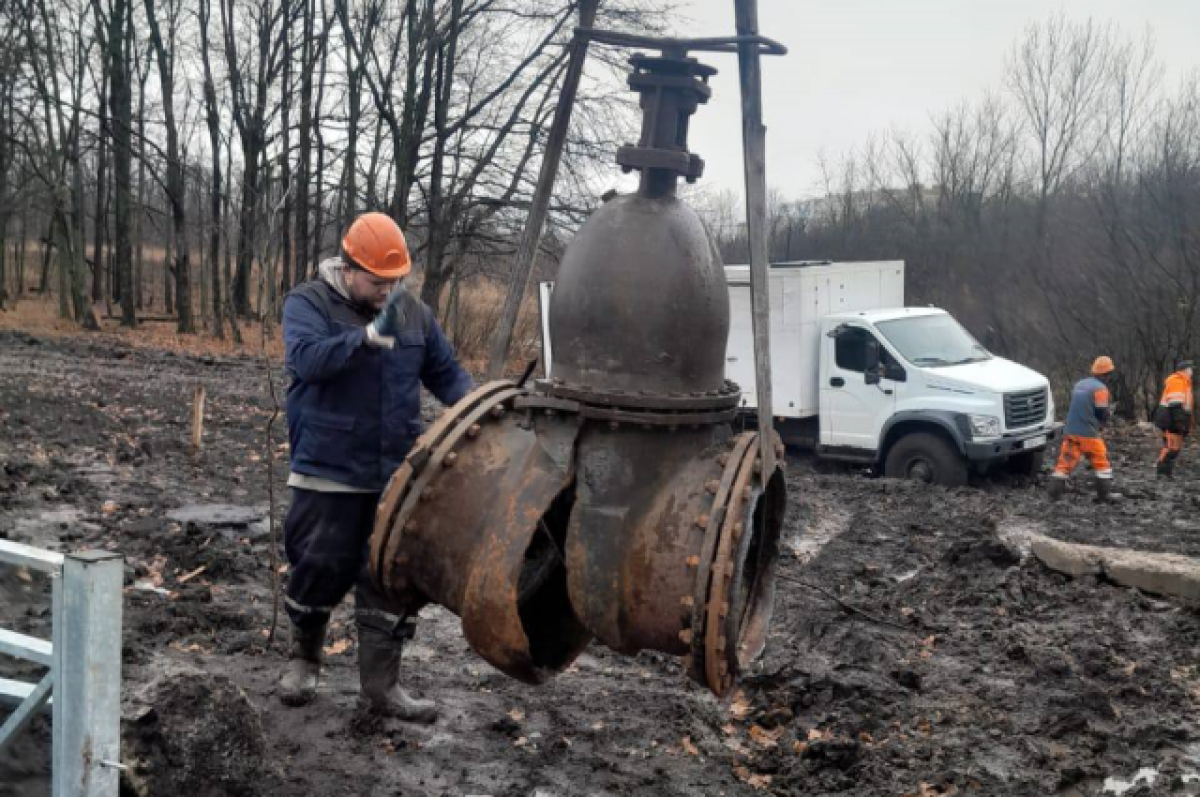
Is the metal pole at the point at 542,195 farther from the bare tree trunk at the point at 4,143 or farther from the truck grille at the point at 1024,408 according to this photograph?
the bare tree trunk at the point at 4,143

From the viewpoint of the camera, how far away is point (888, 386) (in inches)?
503

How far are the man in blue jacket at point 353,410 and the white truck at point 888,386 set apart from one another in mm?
8890

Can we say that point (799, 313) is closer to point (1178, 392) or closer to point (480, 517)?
point (1178, 392)

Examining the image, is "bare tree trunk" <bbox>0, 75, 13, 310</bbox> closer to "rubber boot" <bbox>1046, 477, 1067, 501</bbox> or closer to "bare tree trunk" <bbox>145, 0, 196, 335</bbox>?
"bare tree trunk" <bbox>145, 0, 196, 335</bbox>

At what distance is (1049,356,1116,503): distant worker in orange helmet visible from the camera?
38.5ft

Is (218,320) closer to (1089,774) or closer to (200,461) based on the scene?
(200,461)

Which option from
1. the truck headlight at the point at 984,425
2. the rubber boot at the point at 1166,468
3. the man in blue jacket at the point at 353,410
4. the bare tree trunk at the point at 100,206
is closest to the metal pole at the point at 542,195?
the man in blue jacket at the point at 353,410

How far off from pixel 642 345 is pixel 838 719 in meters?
3.17

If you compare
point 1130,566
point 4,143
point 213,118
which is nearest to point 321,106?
point 213,118

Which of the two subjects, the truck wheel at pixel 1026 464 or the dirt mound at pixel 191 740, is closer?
the dirt mound at pixel 191 740

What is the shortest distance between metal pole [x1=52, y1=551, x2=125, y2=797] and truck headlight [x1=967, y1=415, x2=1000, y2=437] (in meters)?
11.1

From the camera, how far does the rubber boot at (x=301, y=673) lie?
445 cm

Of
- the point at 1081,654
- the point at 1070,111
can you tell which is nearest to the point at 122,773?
the point at 1081,654

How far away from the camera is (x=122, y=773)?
337 cm
